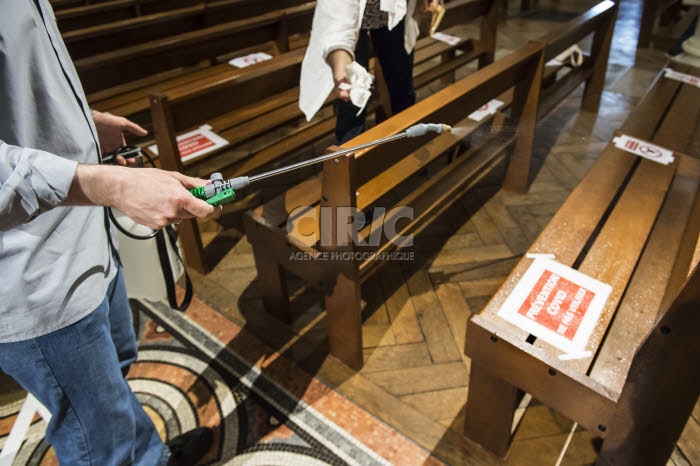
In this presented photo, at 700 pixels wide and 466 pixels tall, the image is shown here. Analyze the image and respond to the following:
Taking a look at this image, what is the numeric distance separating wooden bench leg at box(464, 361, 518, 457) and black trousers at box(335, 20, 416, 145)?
97 cm

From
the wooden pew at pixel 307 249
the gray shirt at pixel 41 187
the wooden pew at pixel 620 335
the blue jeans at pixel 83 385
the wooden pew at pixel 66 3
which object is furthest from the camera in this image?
the wooden pew at pixel 66 3

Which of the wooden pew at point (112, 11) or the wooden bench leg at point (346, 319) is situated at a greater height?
the wooden pew at point (112, 11)

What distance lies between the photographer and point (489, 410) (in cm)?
145

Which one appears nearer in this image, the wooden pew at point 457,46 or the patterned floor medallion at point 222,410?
the patterned floor medallion at point 222,410

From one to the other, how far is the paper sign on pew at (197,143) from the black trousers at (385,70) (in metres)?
0.63

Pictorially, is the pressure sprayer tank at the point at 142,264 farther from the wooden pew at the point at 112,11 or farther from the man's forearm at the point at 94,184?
the wooden pew at the point at 112,11

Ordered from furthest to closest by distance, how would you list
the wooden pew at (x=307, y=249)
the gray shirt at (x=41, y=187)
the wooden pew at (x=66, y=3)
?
the wooden pew at (x=66, y=3), the wooden pew at (x=307, y=249), the gray shirt at (x=41, y=187)

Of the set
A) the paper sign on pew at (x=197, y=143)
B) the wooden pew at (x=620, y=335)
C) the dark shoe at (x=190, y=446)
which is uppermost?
the paper sign on pew at (x=197, y=143)

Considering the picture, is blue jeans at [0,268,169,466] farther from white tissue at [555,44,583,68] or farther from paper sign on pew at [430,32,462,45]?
white tissue at [555,44,583,68]

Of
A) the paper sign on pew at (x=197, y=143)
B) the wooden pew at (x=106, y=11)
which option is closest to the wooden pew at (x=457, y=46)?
the paper sign on pew at (x=197, y=143)

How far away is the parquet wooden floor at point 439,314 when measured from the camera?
1.58m

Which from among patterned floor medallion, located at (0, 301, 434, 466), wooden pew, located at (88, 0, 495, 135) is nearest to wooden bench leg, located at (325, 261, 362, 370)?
patterned floor medallion, located at (0, 301, 434, 466)

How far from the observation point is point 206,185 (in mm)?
875

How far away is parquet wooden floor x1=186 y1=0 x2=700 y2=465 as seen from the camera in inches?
62.1
